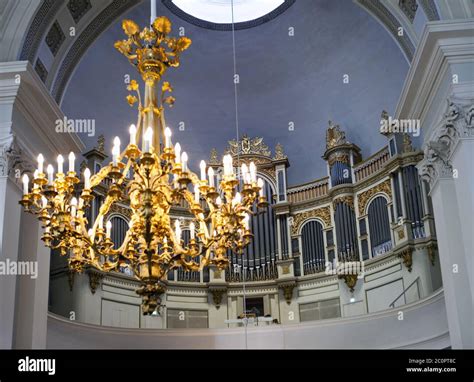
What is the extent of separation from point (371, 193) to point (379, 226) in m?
0.77

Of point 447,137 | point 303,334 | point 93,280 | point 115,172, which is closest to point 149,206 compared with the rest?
point 115,172

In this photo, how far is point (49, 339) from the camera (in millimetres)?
12281

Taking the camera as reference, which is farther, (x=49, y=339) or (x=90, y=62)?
(x=90, y=62)

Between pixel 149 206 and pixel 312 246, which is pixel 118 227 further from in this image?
pixel 149 206

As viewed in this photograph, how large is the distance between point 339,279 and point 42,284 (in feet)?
23.7

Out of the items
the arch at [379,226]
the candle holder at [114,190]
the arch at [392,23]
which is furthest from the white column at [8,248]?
the arch at [379,226]

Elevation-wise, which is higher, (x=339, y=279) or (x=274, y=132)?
(x=274, y=132)

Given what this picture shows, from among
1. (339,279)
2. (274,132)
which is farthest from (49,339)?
(274,132)

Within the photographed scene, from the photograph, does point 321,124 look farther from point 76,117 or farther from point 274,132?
point 76,117

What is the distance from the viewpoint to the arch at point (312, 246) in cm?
1559

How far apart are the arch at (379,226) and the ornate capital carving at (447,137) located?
4923 mm

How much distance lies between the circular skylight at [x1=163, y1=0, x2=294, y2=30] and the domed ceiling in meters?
0.07

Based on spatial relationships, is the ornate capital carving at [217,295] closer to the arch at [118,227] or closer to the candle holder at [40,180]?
the arch at [118,227]
